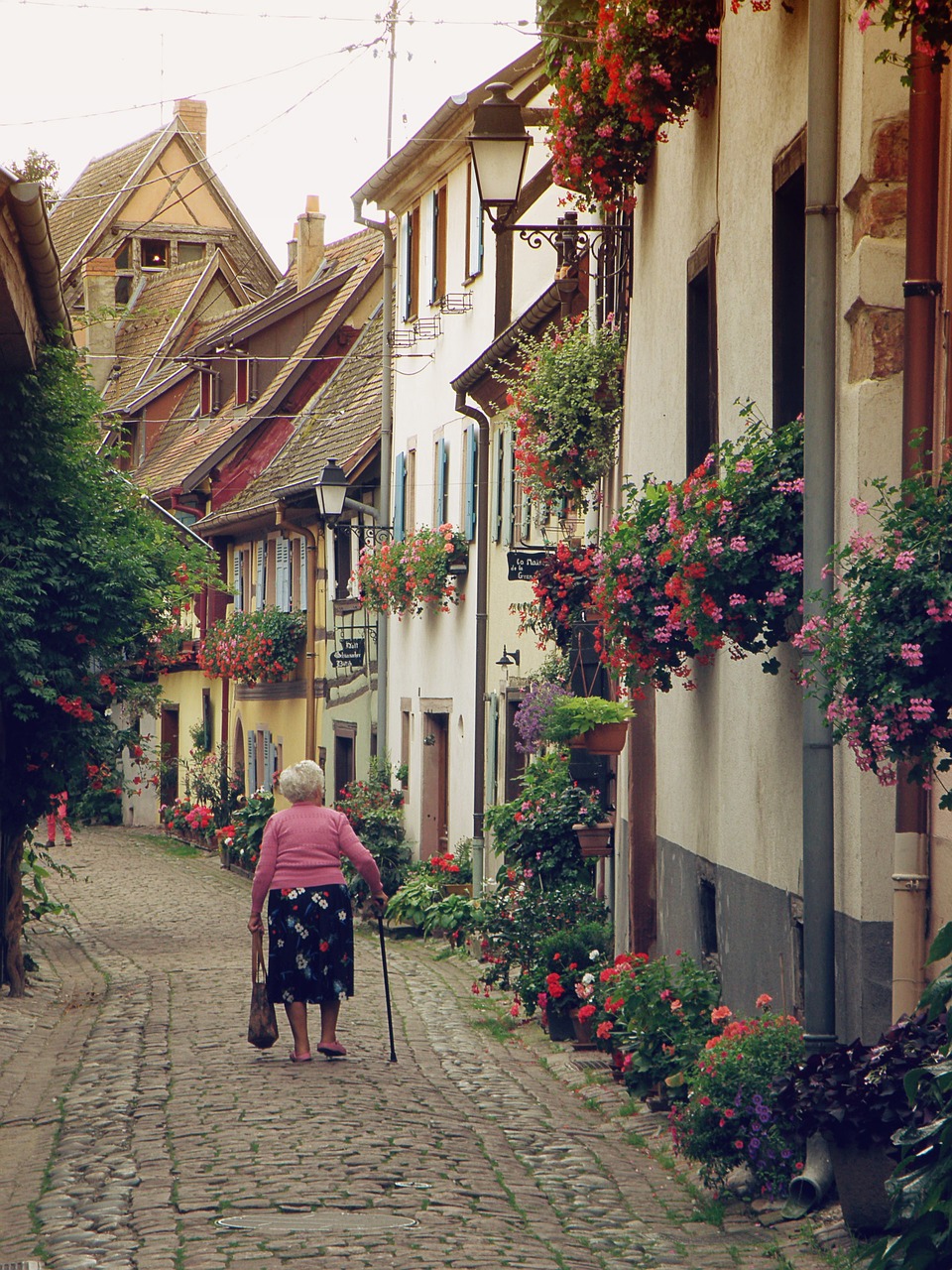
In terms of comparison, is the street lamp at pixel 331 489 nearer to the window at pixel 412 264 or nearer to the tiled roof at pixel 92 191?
the window at pixel 412 264

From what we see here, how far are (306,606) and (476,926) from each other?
1578cm

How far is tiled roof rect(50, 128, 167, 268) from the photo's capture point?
48.3 m

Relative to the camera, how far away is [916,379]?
6.20 m

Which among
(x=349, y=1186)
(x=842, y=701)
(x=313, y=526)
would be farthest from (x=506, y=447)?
(x=842, y=701)

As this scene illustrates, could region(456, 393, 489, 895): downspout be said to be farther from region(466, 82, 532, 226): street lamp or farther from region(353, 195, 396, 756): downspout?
region(466, 82, 532, 226): street lamp

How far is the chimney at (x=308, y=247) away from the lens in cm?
3631

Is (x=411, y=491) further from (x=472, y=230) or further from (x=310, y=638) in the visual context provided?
(x=310, y=638)

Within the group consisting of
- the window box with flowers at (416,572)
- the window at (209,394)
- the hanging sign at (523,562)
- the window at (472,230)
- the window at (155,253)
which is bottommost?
the hanging sign at (523,562)

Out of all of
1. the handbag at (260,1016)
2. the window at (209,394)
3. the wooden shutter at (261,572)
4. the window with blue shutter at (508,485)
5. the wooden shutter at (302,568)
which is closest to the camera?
the handbag at (260,1016)

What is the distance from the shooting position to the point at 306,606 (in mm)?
29391

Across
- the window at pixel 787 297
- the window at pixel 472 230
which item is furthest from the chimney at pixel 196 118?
the window at pixel 787 297

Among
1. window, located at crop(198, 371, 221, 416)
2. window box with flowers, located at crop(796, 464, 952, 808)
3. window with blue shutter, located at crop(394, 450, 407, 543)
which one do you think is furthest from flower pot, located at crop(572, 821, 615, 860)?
window, located at crop(198, 371, 221, 416)

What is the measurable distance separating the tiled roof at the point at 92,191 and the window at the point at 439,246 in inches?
991

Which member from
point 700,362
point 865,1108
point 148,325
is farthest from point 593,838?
point 148,325
